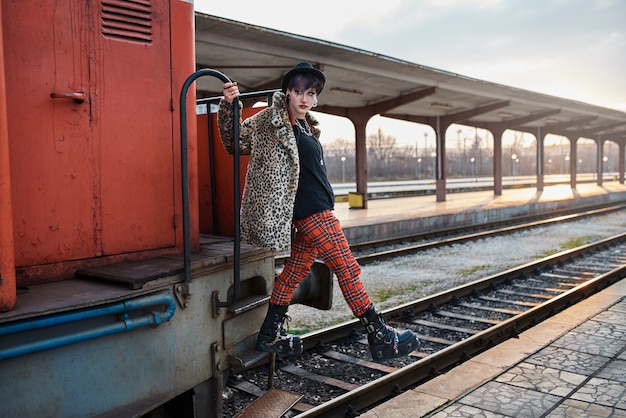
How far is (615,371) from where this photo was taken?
378cm

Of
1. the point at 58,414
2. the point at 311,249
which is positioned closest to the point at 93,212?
the point at 58,414

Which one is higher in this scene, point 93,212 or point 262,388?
point 93,212

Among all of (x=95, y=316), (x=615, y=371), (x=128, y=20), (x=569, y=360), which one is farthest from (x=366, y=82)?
(x=95, y=316)

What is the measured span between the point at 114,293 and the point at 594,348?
391cm

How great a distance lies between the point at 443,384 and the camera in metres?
3.64

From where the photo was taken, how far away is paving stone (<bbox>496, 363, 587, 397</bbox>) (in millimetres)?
3508

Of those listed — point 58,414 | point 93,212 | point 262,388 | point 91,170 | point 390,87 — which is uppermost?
point 390,87

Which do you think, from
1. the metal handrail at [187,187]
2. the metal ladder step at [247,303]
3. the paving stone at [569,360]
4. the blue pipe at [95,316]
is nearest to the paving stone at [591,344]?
the paving stone at [569,360]

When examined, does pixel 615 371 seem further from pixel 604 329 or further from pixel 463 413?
pixel 463 413

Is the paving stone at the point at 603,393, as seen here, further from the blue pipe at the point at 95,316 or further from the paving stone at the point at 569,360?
the blue pipe at the point at 95,316

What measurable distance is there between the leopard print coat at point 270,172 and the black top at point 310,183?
249 mm

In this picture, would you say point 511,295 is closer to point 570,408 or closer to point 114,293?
point 570,408

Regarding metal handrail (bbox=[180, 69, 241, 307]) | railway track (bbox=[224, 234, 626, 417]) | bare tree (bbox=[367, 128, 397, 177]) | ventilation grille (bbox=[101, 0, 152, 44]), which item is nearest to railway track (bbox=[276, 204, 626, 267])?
railway track (bbox=[224, 234, 626, 417])

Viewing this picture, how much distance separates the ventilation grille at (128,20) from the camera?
90.8 inches
